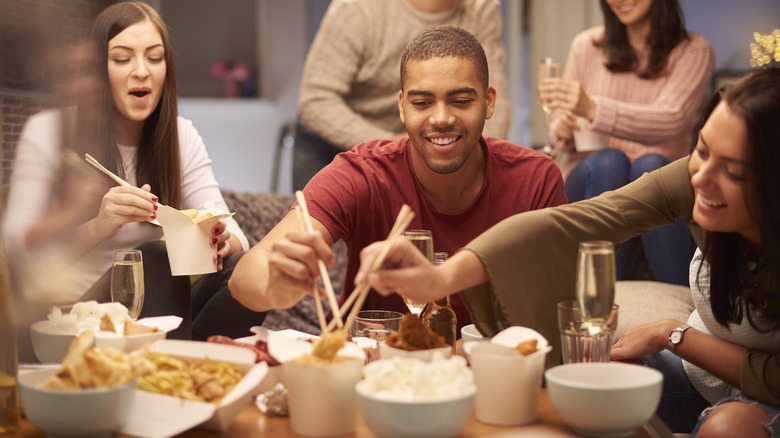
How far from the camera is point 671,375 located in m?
1.89

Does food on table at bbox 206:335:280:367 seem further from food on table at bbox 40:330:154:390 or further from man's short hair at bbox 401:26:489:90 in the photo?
man's short hair at bbox 401:26:489:90

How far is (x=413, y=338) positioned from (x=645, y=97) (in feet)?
7.65

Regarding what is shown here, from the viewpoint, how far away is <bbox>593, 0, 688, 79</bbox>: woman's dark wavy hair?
128 inches

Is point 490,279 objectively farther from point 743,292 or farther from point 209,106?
point 209,106

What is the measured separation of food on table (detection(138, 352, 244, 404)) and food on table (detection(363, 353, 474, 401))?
212 millimetres

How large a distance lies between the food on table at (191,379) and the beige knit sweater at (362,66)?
2.08 meters

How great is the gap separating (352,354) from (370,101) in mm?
2311

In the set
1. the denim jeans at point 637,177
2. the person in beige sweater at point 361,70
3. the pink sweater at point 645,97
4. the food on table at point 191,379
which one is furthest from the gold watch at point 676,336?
the person in beige sweater at point 361,70

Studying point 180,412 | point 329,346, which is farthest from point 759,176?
point 180,412

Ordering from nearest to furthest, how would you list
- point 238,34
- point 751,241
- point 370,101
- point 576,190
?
point 751,241 < point 576,190 < point 370,101 < point 238,34

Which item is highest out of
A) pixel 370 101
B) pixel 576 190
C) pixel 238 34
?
pixel 238 34

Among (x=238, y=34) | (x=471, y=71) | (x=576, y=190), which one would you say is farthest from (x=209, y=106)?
(x=471, y=71)

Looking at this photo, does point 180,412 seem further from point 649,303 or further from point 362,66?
point 362,66

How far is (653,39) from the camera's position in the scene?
10.7 feet
